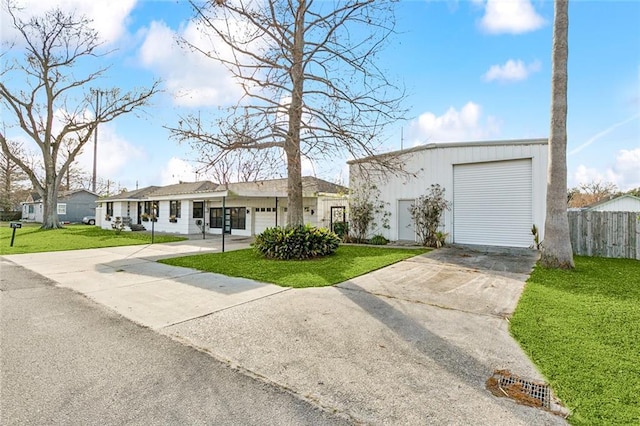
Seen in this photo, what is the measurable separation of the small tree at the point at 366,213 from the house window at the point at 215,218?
955 cm

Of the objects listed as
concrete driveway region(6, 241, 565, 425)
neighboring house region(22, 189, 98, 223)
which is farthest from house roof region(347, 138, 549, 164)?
neighboring house region(22, 189, 98, 223)

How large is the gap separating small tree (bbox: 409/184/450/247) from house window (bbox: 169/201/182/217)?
14.9 metres

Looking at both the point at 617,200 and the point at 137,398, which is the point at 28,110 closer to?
the point at 137,398

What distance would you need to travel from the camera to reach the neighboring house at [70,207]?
1406 inches

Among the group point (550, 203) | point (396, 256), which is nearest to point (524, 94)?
point (550, 203)

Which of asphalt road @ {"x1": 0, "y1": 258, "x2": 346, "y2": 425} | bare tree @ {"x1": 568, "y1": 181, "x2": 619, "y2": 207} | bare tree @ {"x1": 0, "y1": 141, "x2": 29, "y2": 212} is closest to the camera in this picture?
asphalt road @ {"x1": 0, "y1": 258, "x2": 346, "y2": 425}

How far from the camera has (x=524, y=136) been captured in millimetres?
11070

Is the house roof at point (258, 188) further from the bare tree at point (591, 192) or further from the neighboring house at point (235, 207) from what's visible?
the bare tree at point (591, 192)

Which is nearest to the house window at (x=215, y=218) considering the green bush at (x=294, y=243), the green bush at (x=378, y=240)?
the green bush at (x=378, y=240)

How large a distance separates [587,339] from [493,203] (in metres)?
9.03

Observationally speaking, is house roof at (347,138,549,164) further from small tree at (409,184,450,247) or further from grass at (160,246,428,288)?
grass at (160,246,428,288)

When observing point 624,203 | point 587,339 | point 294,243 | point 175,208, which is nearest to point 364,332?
point 587,339

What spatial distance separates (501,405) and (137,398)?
285cm

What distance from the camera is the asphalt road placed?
2.29 meters
